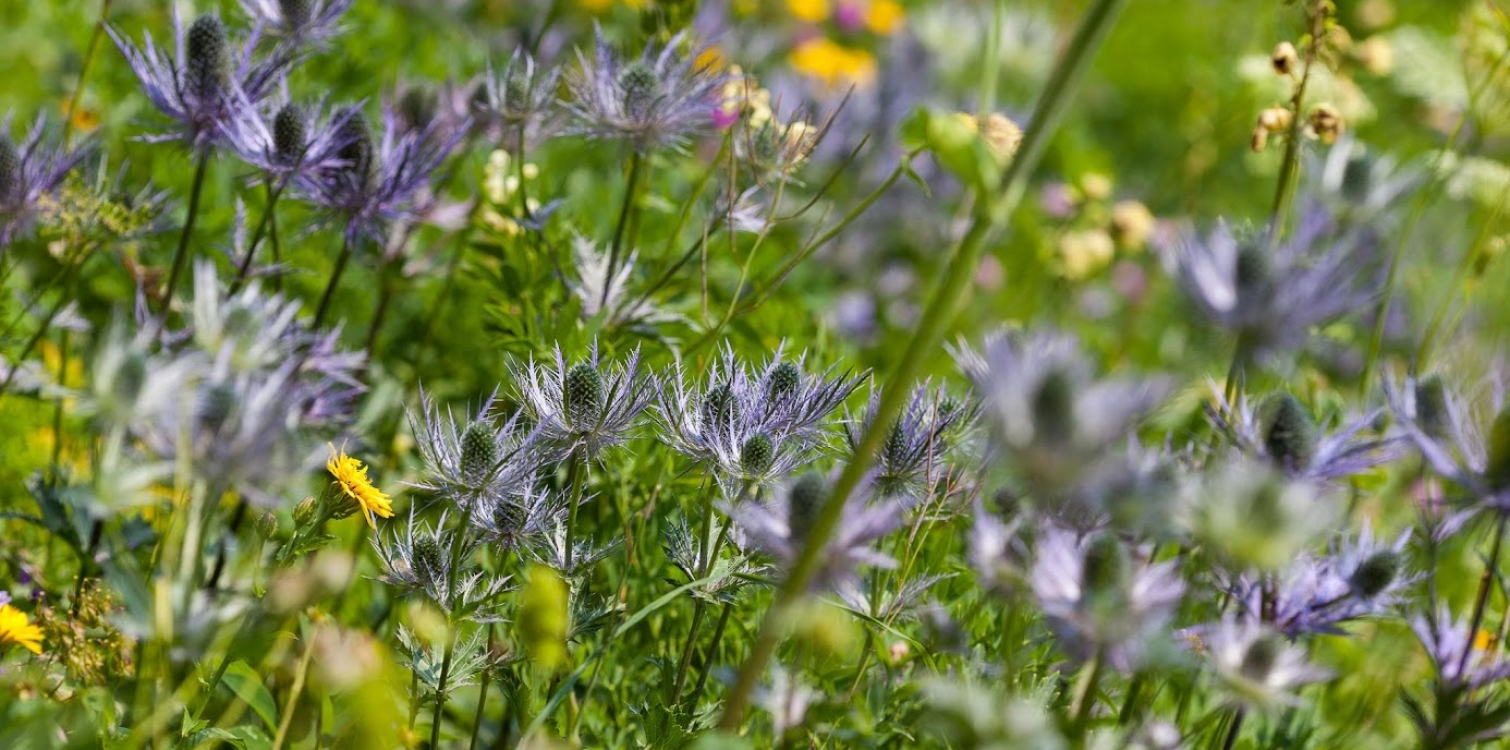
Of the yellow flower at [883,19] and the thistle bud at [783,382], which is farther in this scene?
the yellow flower at [883,19]

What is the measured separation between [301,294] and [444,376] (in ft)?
0.88

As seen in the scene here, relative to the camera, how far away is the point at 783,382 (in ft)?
4.35

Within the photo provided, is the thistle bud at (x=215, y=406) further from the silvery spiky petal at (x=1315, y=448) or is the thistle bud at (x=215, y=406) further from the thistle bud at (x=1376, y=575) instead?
the thistle bud at (x=1376, y=575)

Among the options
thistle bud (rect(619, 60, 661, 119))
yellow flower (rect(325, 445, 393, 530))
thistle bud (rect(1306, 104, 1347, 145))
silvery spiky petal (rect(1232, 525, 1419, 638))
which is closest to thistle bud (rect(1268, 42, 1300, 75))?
thistle bud (rect(1306, 104, 1347, 145))

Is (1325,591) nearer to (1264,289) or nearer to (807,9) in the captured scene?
(1264,289)

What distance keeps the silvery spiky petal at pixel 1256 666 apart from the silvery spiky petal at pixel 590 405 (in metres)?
0.56

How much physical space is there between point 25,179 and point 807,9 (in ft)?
9.32

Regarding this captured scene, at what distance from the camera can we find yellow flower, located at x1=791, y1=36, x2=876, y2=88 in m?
3.92

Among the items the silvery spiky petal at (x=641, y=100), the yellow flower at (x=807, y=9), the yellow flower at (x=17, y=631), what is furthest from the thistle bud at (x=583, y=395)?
the yellow flower at (x=807, y=9)

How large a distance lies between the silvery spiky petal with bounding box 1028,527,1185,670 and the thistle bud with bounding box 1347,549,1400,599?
0.31 m

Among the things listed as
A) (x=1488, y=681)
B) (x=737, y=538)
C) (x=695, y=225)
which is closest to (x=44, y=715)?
(x=737, y=538)

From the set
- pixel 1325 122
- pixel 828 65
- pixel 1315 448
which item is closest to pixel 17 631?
pixel 1315 448

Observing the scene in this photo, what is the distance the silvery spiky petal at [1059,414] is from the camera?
32.1 inches

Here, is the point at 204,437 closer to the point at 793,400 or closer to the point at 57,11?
the point at 793,400
